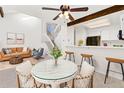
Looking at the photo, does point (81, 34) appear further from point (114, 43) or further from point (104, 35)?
point (114, 43)

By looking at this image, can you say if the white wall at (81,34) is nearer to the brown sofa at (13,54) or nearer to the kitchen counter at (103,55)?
the kitchen counter at (103,55)

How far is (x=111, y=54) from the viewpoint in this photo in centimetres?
326

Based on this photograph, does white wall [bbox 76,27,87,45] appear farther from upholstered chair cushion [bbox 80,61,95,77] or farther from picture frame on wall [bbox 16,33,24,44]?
upholstered chair cushion [bbox 80,61,95,77]

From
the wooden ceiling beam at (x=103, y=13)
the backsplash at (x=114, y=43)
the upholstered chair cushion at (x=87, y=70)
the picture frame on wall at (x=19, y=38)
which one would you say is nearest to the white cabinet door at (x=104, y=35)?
the backsplash at (x=114, y=43)

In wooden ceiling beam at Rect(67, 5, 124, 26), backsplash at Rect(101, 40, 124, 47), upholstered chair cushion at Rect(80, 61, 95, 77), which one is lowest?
upholstered chair cushion at Rect(80, 61, 95, 77)

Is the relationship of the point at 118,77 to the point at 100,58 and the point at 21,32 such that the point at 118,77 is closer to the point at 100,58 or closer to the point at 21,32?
the point at 100,58

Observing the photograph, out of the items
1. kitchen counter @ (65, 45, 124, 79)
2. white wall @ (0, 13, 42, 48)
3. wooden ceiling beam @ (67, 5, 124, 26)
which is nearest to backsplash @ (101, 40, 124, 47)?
wooden ceiling beam @ (67, 5, 124, 26)

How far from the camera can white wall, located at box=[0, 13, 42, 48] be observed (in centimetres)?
461

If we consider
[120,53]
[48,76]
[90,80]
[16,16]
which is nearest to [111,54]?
[120,53]

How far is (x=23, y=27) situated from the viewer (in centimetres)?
515

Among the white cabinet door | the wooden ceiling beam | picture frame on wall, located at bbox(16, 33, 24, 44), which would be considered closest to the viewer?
the wooden ceiling beam

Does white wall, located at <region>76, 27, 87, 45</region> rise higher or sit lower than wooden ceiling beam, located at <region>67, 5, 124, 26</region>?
lower
